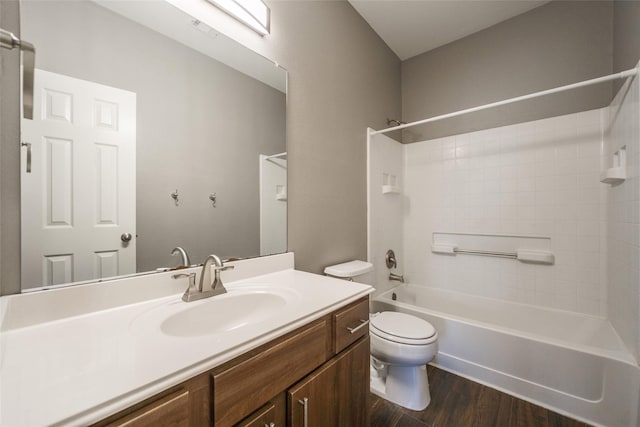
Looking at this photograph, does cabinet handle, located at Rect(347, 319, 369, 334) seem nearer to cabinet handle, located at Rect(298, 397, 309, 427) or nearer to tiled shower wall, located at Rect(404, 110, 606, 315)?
cabinet handle, located at Rect(298, 397, 309, 427)

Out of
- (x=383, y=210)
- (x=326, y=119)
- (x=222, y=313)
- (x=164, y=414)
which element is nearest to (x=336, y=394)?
(x=222, y=313)

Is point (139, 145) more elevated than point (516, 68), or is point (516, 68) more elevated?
point (516, 68)

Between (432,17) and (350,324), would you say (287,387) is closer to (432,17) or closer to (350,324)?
(350,324)

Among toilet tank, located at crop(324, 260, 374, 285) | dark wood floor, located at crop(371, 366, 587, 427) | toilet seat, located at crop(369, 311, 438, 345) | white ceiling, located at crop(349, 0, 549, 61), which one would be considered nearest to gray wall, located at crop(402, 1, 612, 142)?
white ceiling, located at crop(349, 0, 549, 61)

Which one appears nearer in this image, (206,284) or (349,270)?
(206,284)

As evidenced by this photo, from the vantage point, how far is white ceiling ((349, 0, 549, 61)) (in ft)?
6.35

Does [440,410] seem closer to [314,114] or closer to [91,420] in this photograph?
[91,420]

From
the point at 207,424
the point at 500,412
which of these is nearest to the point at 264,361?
the point at 207,424

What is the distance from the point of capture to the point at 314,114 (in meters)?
1.60

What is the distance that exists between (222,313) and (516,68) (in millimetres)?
2791

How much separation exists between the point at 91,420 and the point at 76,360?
0.20 m

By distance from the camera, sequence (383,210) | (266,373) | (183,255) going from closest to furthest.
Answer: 1. (266,373)
2. (183,255)
3. (383,210)

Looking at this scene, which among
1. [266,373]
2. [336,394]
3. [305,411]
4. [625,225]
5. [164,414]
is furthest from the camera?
[625,225]

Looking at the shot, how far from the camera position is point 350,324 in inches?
39.4
